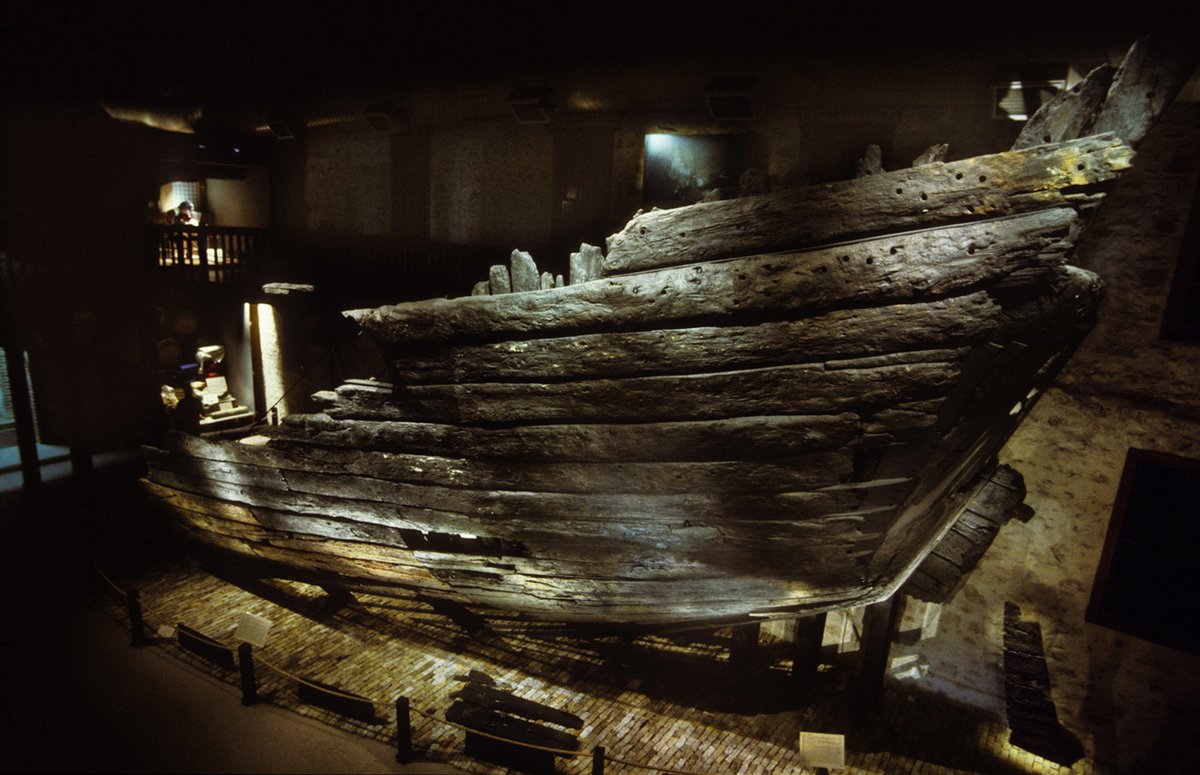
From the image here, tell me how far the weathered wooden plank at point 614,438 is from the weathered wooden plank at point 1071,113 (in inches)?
56.1

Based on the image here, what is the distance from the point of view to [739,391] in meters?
2.75

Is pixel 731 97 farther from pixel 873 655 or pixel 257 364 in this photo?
pixel 257 364

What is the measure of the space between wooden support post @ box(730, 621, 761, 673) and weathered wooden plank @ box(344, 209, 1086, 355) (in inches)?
141

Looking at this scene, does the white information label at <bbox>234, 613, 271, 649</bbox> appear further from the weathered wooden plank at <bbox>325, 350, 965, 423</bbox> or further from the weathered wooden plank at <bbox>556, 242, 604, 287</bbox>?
the weathered wooden plank at <bbox>556, 242, 604, 287</bbox>

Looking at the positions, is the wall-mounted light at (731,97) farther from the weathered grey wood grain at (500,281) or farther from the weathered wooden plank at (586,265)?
the weathered grey wood grain at (500,281)

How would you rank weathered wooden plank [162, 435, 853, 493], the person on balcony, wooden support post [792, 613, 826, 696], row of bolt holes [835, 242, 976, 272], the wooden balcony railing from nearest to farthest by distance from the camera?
row of bolt holes [835, 242, 976, 272]
weathered wooden plank [162, 435, 853, 493]
wooden support post [792, 613, 826, 696]
the wooden balcony railing
the person on balcony

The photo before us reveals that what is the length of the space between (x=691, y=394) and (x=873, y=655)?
3.52 metres

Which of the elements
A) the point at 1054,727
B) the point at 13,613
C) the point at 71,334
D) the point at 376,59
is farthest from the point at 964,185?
the point at 71,334

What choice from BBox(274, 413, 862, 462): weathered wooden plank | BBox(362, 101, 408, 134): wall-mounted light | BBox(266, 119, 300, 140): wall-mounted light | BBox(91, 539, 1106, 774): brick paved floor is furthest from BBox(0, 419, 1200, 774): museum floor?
BBox(266, 119, 300, 140): wall-mounted light

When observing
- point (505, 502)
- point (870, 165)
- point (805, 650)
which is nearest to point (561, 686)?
point (805, 650)

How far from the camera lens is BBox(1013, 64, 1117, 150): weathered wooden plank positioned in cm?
235

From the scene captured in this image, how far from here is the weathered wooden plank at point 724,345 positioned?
244cm

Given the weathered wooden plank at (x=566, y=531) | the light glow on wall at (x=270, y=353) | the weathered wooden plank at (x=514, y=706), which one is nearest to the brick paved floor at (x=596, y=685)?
the weathered wooden plank at (x=514, y=706)

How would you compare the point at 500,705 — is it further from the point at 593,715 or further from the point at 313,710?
the point at 313,710
